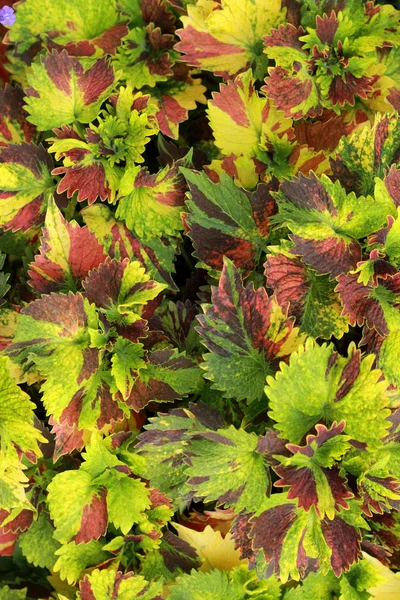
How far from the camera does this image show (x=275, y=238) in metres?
0.83

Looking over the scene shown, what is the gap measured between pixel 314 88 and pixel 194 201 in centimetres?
23

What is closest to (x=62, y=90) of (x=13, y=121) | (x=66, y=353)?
(x=13, y=121)

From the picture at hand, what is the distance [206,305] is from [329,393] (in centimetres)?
16

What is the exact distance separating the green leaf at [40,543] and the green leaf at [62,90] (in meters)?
0.51

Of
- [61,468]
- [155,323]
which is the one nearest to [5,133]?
[155,323]

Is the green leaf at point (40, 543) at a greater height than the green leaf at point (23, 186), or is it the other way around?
the green leaf at point (23, 186)

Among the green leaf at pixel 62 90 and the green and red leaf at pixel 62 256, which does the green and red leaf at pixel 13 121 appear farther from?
the green and red leaf at pixel 62 256

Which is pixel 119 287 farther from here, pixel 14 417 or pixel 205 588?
pixel 205 588

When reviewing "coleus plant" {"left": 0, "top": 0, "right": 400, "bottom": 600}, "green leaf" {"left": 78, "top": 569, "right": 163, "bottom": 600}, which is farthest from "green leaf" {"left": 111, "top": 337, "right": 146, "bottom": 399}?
"green leaf" {"left": 78, "top": 569, "right": 163, "bottom": 600}

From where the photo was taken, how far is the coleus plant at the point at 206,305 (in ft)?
2.36

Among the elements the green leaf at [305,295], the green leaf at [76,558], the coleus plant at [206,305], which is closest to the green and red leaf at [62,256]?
the coleus plant at [206,305]

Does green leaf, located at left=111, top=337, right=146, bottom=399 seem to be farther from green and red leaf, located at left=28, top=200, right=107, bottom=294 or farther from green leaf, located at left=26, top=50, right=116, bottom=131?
green leaf, located at left=26, top=50, right=116, bottom=131

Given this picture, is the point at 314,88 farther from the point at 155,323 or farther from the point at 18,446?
the point at 18,446

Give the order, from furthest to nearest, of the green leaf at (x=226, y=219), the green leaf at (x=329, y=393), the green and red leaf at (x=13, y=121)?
the green and red leaf at (x=13, y=121)
the green leaf at (x=226, y=219)
the green leaf at (x=329, y=393)
